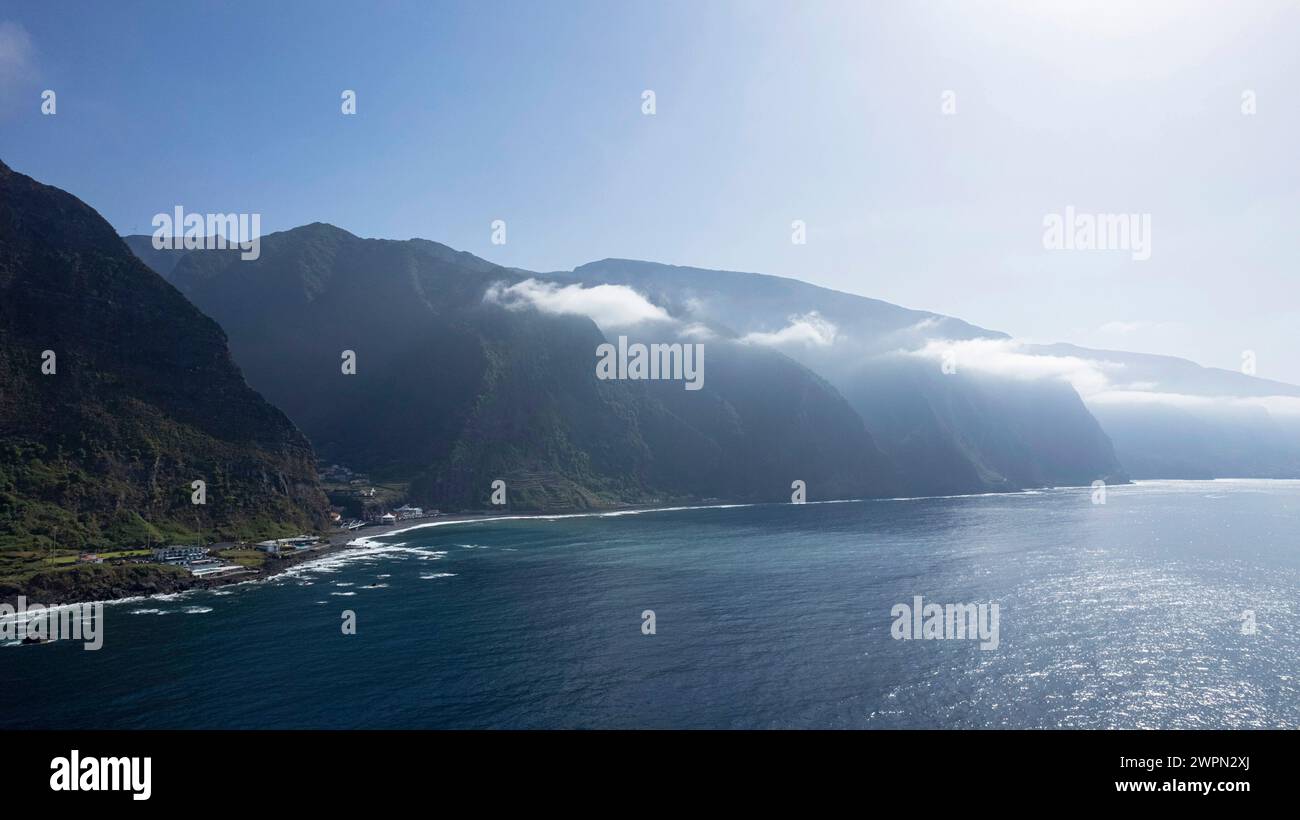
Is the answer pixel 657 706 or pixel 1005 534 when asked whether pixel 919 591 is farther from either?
pixel 1005 534
